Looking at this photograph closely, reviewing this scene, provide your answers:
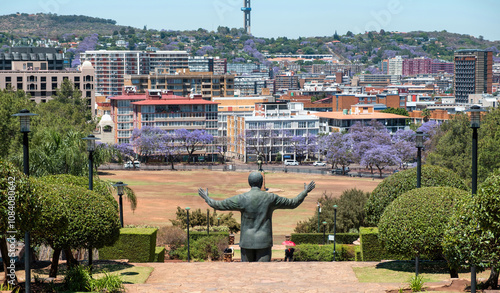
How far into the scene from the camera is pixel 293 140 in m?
120

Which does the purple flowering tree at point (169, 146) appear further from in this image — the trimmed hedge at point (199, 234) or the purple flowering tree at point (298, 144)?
the trimmed hedge at point (199, 234)

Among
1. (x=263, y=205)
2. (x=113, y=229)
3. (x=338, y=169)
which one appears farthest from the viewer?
(x=338, y=169)

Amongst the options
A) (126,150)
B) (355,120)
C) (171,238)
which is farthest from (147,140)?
(171,238)

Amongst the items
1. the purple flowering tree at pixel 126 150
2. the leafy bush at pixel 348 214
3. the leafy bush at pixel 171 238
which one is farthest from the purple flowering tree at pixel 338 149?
the leafy bush at pixel 171 238

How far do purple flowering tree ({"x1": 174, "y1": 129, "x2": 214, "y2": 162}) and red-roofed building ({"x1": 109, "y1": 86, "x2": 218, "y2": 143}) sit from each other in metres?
4.14

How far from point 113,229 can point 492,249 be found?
31.0 feet

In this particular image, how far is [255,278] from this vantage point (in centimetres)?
1759

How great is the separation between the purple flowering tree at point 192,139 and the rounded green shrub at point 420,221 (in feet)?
325

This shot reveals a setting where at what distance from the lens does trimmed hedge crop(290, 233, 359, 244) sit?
39.8m

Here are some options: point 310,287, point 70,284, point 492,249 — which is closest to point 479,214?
point 492,249

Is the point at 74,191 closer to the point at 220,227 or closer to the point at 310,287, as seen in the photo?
the point at 310,287

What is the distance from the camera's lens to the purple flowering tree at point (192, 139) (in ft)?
387

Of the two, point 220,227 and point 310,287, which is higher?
point 310,287

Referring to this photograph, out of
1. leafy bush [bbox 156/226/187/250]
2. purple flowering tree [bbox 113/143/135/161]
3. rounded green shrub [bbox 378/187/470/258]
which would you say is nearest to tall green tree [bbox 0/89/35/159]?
leafy bush [bbox 156/226/187/250]
